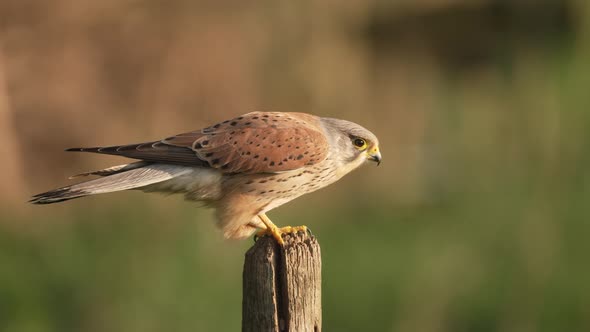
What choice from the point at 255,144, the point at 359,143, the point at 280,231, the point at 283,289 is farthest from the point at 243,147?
the point at 283,289

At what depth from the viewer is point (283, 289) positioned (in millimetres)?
3197

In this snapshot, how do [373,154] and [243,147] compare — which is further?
[373,154]

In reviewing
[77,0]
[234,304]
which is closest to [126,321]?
[234,304]

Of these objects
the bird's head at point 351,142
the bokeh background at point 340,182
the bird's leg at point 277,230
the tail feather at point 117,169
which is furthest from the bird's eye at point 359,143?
the bokeh background at point 340,182

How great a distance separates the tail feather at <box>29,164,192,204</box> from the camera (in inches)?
131

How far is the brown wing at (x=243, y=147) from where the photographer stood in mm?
3914

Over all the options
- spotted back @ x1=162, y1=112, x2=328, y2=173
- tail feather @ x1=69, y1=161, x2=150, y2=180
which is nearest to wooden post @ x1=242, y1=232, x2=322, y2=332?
spotted back @ x1=162, y1=112, x2=328, y2=173

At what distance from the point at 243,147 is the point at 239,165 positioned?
0.09 meters

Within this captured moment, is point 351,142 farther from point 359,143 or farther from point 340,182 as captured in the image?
point 340,182

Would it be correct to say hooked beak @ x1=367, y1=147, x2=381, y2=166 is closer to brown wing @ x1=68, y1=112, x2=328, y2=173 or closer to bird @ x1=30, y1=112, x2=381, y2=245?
bird @ x1=30, y1=112, x2=381, y2=245

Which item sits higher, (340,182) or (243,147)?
(243,147)

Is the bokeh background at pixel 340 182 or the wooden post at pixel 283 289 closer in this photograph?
the wooden post at pixel 283 289

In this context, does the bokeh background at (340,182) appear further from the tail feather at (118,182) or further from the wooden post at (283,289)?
the wooden post at (283,289)

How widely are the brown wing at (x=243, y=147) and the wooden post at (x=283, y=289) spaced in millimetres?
722
